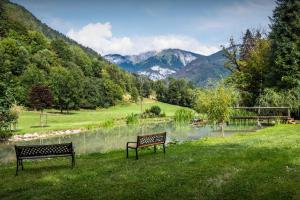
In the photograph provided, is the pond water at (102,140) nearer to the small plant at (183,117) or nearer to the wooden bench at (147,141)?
the wooden bench at (147,141)

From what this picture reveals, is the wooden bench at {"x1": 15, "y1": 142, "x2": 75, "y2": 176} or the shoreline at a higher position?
the wooden bench at {"x1": 15, "y1": 142, "x2": 75, "y2": 176}

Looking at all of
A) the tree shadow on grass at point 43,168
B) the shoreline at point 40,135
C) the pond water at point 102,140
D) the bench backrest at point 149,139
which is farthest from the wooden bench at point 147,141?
the shoreline at point 40,135

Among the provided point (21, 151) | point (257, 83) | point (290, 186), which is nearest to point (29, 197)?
point (21, 151)

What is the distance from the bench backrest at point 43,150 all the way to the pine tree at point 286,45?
1632 inches

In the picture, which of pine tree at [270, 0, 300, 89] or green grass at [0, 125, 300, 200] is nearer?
green grass at [0, 125, 300, 200]

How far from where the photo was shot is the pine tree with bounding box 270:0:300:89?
52.8 m

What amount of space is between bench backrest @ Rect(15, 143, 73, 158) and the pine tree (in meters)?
41.4

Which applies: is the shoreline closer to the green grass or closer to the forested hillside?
the forested hillside

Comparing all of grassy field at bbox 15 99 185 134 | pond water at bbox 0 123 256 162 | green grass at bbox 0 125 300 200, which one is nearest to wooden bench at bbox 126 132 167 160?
green grass at bbox 0 125 300 200

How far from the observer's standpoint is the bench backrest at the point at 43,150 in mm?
17359

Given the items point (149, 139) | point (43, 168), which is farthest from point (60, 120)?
point (43, 168)

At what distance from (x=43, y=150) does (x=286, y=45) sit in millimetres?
44792

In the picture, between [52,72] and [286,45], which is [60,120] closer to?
[286,45]

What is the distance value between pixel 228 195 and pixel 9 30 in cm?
17124
